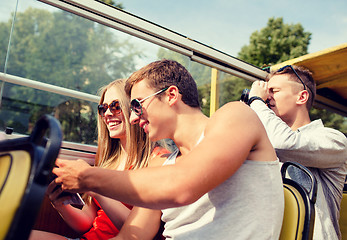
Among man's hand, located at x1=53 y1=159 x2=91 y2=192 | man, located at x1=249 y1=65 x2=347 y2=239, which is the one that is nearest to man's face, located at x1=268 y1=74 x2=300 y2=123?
man, located at x1=249 y1=65 x2=347 y2=239

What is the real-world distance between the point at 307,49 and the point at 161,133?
1751 cm

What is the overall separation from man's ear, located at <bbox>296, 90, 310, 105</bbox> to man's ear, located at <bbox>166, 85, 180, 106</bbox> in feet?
4.03

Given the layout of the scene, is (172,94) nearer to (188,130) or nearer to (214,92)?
(188,130)

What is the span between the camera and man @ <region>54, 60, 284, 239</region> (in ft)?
3.05

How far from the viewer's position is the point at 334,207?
1.78m

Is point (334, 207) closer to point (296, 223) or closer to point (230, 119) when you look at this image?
point (296, 223)

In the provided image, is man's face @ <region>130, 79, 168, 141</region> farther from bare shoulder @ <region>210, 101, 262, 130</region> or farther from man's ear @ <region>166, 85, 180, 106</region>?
bare shoulder @ <region>210, 101, 262, 130</region>

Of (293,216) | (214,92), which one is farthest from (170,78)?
(214,92)

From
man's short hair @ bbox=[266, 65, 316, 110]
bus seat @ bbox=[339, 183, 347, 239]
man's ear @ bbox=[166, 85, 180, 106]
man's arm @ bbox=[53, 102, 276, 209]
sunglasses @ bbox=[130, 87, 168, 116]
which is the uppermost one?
man's short hair @ bbox=[266, 65, 316, 110]

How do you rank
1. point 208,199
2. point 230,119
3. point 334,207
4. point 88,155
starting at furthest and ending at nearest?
point 88,155 < point 334,207 < point 208,199 < point 230,119

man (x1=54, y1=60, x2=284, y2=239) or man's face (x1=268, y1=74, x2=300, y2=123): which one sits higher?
man's face (x1=268, y1=74, x2=300, y2=123)

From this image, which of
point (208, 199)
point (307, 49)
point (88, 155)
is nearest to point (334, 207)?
point (208, 199)

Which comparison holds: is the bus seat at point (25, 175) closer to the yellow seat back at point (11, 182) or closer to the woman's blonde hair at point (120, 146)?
the yellow seat back at point (11, 182)

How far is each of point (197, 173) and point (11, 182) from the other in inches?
19.5
